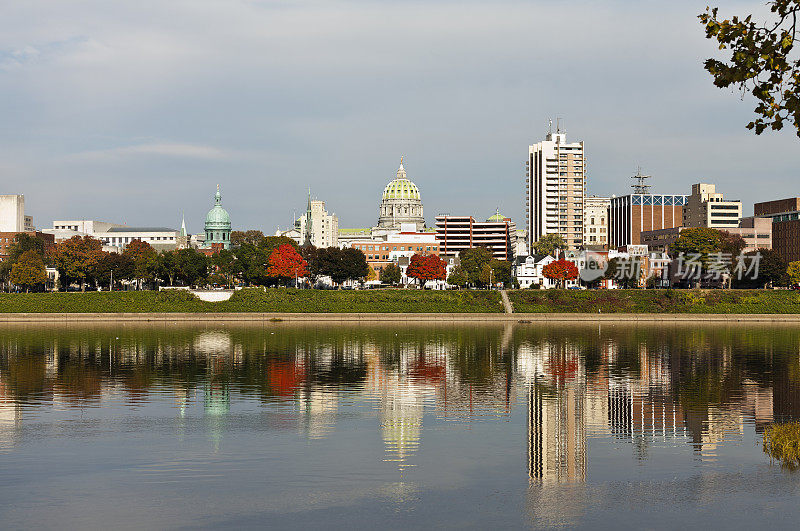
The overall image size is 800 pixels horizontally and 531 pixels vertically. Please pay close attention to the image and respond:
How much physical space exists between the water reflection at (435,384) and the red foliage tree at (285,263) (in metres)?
62.8

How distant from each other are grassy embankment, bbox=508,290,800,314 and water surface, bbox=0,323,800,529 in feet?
184

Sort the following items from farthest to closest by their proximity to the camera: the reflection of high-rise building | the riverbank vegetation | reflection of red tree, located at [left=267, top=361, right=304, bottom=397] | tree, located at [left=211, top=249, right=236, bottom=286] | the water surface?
1. tree, located at [left=211, top=249, right=236, bottom=286]
2. reflection of red tree, located at [left=267, top=361, right=304, bottom=397]
3. the riverbank vegetation
4. the reflection of high-rise building
5. the water surface

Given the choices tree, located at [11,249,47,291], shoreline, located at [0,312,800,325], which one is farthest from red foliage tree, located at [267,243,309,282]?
tree, located at [11,249,47,291]

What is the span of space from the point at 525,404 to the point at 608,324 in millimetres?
75504

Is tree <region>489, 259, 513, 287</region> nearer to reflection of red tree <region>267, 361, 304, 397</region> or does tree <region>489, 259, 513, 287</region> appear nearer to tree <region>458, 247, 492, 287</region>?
tree <region>458, 247, 492, 287</region>

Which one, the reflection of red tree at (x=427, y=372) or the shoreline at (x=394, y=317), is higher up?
the shoreline at (x=394, y=317)

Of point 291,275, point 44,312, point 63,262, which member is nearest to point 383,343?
point 44,312

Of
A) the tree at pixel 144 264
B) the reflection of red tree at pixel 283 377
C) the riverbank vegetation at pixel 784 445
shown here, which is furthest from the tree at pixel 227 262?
the riverbank vegetation at pixel 784 445

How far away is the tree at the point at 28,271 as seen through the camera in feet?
508

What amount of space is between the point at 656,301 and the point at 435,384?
84498mm

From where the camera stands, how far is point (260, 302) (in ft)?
418

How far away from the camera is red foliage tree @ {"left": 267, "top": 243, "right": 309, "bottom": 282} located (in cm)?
15525

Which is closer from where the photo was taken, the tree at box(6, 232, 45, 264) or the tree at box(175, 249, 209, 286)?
the tree at box(175, 249, 209, 286)

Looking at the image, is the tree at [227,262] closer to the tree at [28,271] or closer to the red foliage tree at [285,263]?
the red foliage tree at [285,263]
